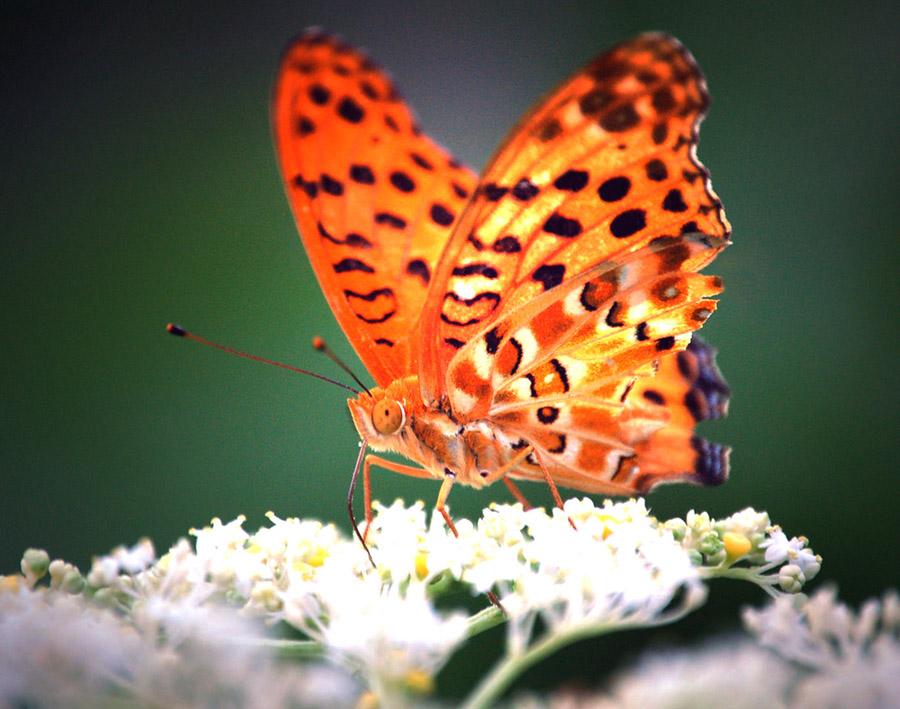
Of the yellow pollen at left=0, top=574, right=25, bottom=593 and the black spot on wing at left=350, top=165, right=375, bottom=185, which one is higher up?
the black spot on wing at left=350, top=165, right=375, bottom=185

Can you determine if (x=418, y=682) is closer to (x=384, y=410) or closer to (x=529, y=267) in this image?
(x=384, y=410)

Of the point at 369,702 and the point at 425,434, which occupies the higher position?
the point at 425,434

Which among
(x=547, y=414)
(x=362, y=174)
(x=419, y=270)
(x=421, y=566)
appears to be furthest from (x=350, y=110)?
(x=421, y=566)

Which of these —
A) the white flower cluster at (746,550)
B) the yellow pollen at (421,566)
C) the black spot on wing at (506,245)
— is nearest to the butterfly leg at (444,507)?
the yellow pollen at (421,566)

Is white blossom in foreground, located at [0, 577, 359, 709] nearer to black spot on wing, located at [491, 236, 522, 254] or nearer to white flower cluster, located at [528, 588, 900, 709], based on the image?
white flower cluster, located at [528, 588, 900, 709]

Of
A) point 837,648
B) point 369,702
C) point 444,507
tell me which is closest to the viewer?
point 369,702

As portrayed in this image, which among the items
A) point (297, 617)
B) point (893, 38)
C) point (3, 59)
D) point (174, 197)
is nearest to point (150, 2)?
point (3, 59)

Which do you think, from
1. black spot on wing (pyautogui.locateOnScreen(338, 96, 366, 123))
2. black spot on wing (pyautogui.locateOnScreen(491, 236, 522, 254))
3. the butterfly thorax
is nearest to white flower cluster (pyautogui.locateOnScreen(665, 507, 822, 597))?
the butterfly thorax

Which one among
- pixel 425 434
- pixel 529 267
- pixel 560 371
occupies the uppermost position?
pixel 529 267

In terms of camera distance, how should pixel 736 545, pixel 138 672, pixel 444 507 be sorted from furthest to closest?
pixel 444 507, pixel 736 545, pixel 138 672
